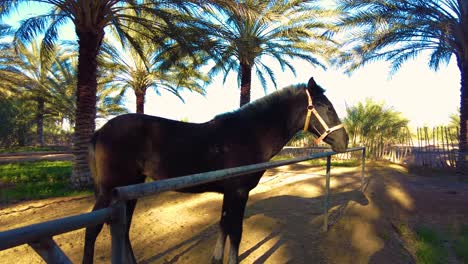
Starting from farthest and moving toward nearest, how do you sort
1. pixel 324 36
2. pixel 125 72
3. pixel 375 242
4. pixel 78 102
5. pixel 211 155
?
pixel 125 72
pixel 324 36
pixel 78 102
pixel 375 242
pixel 211 155

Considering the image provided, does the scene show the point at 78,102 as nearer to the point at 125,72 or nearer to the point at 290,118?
the point at 290,118

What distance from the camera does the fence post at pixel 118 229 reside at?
1043 millimetres

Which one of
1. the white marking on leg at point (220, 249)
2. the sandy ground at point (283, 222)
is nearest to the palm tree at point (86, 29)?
the sandy ground at point (283, 222)

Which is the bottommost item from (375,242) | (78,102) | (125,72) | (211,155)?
(375,242)

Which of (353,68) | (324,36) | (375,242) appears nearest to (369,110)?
(353,68)

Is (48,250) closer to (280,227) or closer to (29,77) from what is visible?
(280,227)

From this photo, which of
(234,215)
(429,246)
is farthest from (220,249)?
(429,246)

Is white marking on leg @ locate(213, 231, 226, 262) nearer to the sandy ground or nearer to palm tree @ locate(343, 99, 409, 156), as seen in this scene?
the sandy ground

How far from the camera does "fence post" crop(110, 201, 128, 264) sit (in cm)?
104

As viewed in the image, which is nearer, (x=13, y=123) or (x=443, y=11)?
(x=443, y=11)

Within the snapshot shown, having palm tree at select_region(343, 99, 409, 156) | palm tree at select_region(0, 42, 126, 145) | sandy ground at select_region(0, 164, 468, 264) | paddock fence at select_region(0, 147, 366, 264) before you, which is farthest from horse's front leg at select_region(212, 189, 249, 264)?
Result: palm tree at select_region(0, 42, 126, 145)

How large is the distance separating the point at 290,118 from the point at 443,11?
9824 mm

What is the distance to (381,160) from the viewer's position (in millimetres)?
13719

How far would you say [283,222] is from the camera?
4.63 meters
